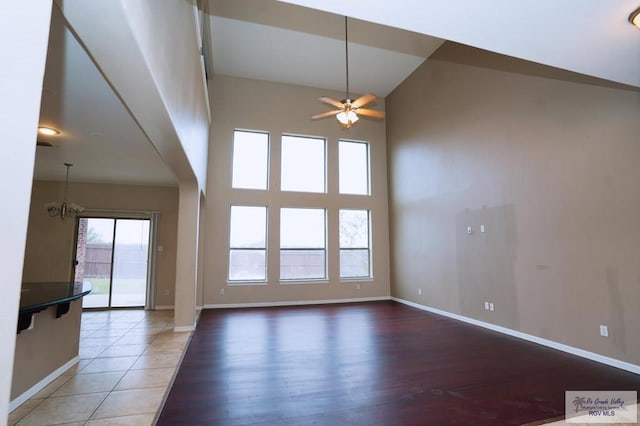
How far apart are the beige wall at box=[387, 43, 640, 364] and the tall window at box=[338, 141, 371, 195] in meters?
1.42

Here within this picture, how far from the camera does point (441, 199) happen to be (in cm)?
602

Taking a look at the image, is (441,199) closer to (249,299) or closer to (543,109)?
(543,109)

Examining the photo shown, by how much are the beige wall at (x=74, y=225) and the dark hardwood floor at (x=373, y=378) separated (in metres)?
2.71

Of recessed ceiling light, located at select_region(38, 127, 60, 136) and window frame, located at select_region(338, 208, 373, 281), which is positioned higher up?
recessed ceiling light, located at select_region(38, 127, 60, 136)

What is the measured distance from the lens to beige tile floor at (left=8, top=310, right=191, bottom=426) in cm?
232

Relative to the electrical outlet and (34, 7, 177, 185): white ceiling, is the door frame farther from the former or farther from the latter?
the electrical outlet

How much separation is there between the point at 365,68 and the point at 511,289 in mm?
5308

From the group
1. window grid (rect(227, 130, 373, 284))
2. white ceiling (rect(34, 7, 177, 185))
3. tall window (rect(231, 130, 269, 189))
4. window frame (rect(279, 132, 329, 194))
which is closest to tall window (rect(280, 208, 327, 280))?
window grid (rect(227, 130, 373, 284))

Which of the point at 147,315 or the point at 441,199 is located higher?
the point at 441,199

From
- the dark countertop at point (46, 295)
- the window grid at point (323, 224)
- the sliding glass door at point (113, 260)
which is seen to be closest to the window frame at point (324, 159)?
the window grid at point (323, 224)

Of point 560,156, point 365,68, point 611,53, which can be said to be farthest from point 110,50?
point 365,68

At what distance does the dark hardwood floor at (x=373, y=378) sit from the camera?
7.73 ft

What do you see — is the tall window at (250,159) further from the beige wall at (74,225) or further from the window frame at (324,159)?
the beige wall at (74,225)

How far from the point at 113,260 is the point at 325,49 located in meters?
6.40
